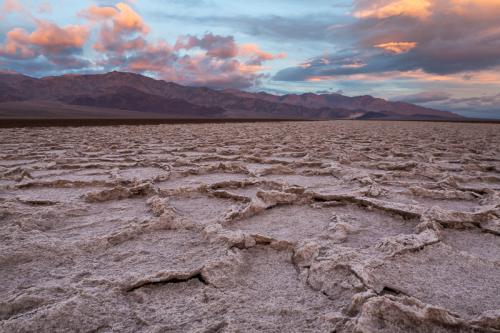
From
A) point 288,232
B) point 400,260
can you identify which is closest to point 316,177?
point 288,232

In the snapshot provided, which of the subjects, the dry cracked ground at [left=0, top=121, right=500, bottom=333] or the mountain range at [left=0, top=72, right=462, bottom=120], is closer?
the dry cracked ground at [left=0, top=121, right=500, bottom=333]

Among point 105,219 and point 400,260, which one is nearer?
point 400,260

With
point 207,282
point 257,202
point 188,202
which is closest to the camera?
point 207,282

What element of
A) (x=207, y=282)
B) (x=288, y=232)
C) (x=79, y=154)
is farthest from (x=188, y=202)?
(x=79, y=154)

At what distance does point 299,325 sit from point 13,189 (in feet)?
8.42

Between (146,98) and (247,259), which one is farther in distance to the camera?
(146,98)

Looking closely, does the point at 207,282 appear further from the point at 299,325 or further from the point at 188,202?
the point at 188,202

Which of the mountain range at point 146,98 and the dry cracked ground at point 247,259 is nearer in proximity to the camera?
the dry cracked ground at point 247,259

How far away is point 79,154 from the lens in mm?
4895

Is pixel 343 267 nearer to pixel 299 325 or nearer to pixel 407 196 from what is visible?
pixel 299 325

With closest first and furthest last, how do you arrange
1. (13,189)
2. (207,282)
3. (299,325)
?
(299,325) → (207,282) → (13,189)

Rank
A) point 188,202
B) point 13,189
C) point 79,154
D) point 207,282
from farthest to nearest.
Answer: point 79,154
point 13,189
point 188,202
point 207,282

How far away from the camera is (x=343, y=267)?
52.2 inches

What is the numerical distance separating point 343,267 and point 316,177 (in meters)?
2.06
